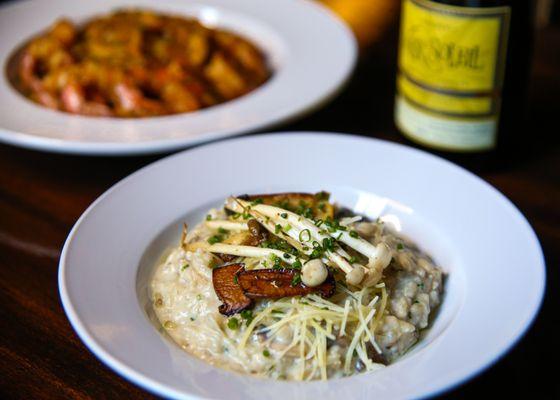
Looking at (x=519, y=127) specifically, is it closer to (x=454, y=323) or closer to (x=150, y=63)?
(x=454, y=323)

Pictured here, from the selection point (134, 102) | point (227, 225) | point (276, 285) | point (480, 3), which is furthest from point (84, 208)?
point (480, 3)

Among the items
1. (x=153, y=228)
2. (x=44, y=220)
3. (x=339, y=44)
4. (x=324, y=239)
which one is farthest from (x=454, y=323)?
(x=339, y=44)

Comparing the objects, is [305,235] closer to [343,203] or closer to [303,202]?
[303,202]

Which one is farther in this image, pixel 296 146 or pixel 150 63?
pixel 150 63

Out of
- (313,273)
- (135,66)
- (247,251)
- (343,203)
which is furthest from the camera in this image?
(135,66)

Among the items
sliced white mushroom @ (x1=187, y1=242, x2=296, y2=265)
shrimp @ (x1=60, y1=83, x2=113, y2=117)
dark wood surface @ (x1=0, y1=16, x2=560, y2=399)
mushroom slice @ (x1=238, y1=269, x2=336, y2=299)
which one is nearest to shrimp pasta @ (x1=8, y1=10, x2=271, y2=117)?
shrimp @ (x1=60, y1=83, x2=113, y2=117)

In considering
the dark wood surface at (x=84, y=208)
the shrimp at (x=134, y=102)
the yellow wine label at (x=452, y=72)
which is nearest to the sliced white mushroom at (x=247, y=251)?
the dark wood surface at (x=84, y=208)

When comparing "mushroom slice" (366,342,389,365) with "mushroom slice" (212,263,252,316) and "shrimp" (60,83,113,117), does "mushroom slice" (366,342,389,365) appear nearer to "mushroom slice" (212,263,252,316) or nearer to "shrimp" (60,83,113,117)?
"mushroom slice" (212,263,252,316)
